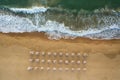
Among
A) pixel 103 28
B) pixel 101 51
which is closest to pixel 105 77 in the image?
pixel 101 51

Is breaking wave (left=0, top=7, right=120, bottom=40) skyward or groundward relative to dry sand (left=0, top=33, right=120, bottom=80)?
skyward

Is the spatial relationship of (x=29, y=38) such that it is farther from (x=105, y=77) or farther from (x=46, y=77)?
(x=105, y=77)

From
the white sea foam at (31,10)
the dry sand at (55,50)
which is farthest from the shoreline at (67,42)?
the white sea foam at (31,10)

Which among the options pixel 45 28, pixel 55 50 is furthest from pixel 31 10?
pixel 55 50

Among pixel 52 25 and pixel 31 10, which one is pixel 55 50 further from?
pixel 31 10

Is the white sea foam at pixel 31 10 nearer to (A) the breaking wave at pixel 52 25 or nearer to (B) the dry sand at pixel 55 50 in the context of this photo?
(A) the breaking wave at pixel 52 25

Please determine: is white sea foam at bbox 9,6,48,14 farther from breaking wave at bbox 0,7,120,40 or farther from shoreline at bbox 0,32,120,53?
shoreline at bbox 0,32,120,53

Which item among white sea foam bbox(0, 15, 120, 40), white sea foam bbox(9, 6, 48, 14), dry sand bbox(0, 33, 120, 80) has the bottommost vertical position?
dry sand bbox(0, 33, 120, 80)

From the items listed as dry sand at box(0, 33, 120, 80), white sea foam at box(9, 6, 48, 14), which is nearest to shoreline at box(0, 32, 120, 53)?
dry sand at box(0, 33, 120, 80)
